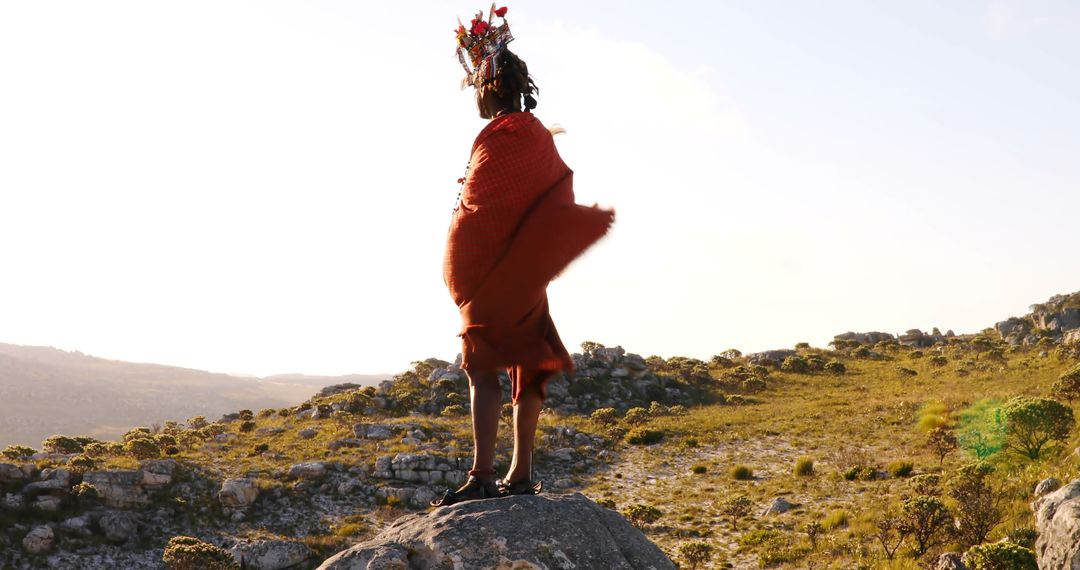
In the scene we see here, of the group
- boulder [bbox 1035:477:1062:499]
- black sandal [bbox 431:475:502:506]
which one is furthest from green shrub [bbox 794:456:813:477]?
black sandal [bbox 431:475:502:506]

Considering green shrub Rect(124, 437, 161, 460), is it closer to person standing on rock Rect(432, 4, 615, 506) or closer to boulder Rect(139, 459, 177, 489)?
boulder Rect(139, 459, 177, 489)

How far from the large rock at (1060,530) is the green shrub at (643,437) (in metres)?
19.6

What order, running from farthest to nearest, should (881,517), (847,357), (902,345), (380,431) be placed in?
(902,345) → (847,357) → (380,431) → (881,517)

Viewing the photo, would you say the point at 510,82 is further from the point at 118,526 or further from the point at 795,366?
the point at 795,366

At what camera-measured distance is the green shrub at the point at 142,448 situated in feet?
79.8

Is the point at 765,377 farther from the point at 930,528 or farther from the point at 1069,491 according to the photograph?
the point at 1069,491

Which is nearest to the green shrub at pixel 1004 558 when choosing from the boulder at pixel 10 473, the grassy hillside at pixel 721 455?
the grassy hillside at pixel 721 455

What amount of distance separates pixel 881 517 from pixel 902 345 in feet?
156

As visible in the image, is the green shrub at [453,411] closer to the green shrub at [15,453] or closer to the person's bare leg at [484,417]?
the green shrub at [15,453]

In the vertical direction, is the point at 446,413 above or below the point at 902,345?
below

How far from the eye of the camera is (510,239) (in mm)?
5516

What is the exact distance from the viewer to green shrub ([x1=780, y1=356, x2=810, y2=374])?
158 feet

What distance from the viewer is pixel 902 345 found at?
194 feet

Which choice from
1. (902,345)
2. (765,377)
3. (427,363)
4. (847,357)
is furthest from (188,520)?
(902,345)
